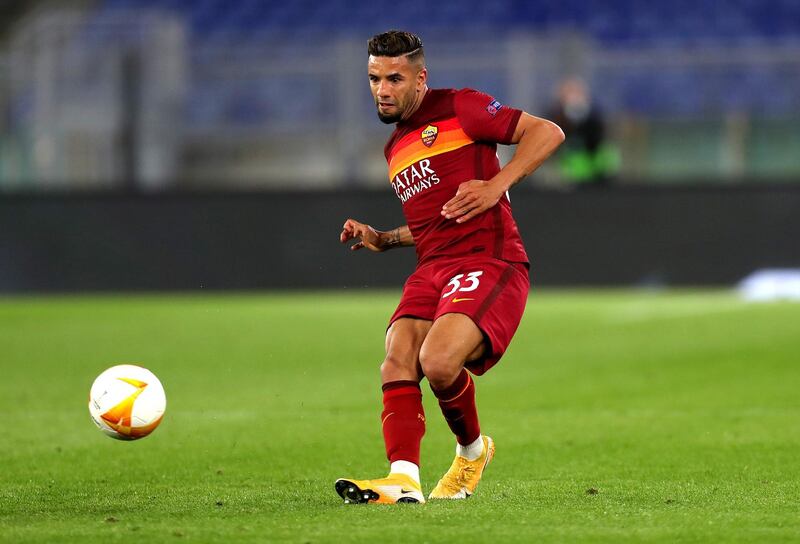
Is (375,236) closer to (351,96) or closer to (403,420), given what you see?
(403,420)

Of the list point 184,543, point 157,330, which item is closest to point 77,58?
point 157,330

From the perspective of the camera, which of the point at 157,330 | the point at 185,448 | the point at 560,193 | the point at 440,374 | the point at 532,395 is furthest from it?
the point at 560,193

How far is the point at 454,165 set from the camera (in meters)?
5.72

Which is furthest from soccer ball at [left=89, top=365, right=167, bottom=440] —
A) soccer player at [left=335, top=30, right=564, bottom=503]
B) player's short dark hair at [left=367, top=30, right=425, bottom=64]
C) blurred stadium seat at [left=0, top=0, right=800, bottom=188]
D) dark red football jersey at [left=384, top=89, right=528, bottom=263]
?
blurred stadium seat at [left=0, top=0, right=800, bottom=188]

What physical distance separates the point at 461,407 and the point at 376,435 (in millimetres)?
2052

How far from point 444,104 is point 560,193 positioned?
12.7m

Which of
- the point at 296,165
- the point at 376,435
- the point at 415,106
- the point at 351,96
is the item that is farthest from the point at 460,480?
the point at 296,165

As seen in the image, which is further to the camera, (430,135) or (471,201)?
(430,135)

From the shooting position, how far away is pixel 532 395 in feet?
30.4

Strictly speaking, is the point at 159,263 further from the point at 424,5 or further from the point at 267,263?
the point at 424,5

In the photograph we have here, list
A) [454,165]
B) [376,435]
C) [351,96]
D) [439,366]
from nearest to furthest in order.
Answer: [439,366], [454,165], [376,435], [351,96]

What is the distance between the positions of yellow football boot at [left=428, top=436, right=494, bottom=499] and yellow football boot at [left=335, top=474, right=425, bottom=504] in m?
0.30

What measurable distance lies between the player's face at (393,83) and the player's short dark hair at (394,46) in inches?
0.8

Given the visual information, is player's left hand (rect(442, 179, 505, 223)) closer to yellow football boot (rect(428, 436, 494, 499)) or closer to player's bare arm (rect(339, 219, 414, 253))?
player's bare arm (rect(339, 219, 414, 253))
